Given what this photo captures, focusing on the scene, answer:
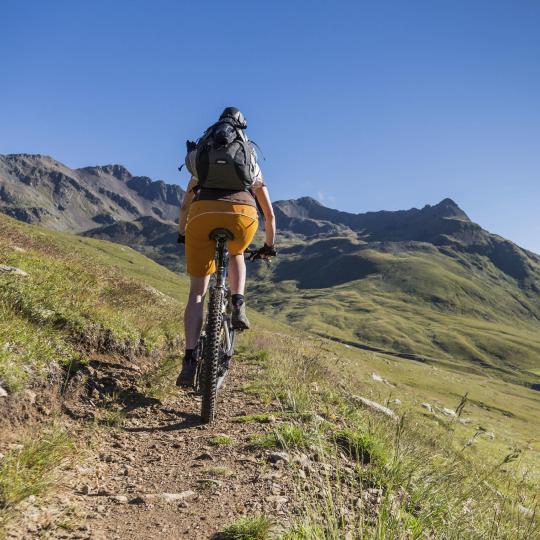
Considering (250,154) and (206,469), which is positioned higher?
(250,154)

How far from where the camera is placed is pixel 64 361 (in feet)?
18.9

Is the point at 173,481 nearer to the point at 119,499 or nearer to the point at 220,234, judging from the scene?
the point at 119,499

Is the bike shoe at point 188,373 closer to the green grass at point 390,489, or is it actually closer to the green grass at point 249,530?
the green grass at point 390,489

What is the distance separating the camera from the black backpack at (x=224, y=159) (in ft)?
18.3

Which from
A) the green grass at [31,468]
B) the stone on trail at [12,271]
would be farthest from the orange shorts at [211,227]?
the stone on trail at [12,271]

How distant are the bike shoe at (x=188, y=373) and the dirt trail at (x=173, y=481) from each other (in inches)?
21.2

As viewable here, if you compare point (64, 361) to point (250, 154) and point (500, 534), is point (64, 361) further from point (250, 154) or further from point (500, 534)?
point (500, 534)

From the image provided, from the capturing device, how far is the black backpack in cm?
557

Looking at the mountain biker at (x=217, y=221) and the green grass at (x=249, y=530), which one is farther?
the mountain biker at (x=217, y=221)

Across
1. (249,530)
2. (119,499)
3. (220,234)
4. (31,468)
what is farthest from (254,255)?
(249,530)

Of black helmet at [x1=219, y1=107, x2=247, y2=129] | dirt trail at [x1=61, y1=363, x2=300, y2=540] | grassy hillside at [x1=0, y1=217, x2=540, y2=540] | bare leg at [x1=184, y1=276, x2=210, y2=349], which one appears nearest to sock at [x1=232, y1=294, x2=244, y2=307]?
bare leg at [x1=184, y1=276, x2=210, y2=349]

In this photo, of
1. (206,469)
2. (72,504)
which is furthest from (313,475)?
(72,504)

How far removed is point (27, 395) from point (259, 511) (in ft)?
9.35

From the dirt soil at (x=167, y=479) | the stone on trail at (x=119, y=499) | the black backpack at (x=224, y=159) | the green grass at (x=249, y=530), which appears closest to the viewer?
the green grass at (x=249, y=530)
